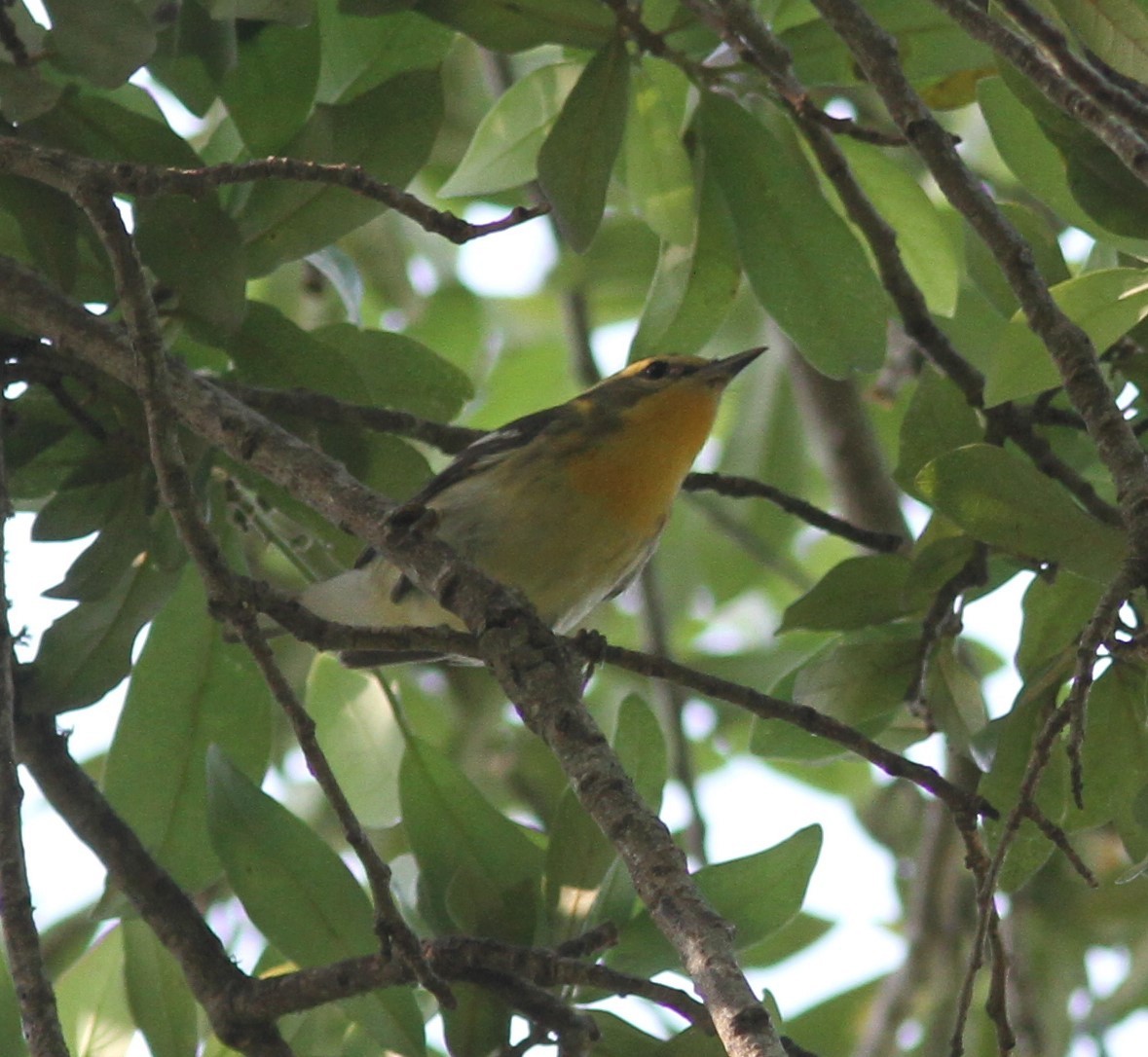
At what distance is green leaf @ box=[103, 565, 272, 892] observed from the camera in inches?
129

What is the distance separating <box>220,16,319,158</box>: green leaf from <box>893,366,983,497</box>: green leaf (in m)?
1.31

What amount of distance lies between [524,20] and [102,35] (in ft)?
2.65

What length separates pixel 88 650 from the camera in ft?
9.98

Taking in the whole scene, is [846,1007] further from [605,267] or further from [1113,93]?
[1113,93]

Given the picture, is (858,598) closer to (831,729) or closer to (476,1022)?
(831,729)

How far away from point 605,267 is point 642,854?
4.02m

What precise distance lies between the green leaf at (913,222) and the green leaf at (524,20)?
0.76m

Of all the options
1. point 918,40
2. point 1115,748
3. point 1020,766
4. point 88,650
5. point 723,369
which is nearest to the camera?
point 1115,748

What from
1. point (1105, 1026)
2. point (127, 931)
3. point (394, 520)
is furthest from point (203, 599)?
point (1105, 1026)

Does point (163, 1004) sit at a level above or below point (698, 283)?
below

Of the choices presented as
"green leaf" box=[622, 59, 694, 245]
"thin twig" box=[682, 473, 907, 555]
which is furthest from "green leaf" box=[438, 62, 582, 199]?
"thin twig" box=[682, 473, 907, 555]

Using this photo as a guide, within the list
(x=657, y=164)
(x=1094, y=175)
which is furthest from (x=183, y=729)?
(x=1094, y=175)

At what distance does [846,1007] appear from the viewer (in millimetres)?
5230

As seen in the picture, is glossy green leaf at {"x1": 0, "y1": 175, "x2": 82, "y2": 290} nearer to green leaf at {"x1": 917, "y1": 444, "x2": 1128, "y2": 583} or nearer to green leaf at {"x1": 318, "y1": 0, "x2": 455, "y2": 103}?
green leaf at {"x1": 318, "y1": 0, "x2": 455, "y2": 103}
